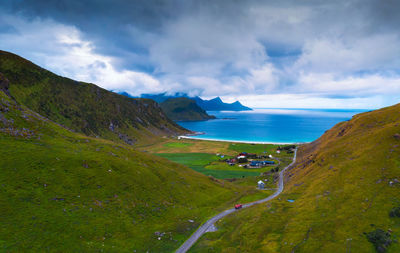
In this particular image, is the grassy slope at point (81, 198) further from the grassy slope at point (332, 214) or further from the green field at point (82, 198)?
the grassy slope at point (332, 214)

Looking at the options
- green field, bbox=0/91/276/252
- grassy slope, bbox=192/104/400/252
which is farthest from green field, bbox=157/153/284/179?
grassy slope, bbox=192/104/400/252

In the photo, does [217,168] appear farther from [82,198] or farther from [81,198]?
[81,198]

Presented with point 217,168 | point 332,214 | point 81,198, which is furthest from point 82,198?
point 217,168

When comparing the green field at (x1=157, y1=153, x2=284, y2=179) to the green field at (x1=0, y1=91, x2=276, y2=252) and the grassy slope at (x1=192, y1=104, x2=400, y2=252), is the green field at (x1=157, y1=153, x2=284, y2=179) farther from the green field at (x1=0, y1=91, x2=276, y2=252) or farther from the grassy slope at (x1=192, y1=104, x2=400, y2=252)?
the grassy slope at (x1=192, y1=104, x2=400, y2=252)

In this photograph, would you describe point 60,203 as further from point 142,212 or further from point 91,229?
point 142,212

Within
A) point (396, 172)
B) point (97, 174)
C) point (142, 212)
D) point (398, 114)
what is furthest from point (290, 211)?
point (398, 114)

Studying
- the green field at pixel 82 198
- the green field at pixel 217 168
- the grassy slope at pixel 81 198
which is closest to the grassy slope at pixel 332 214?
the green field at pixel 82 198
